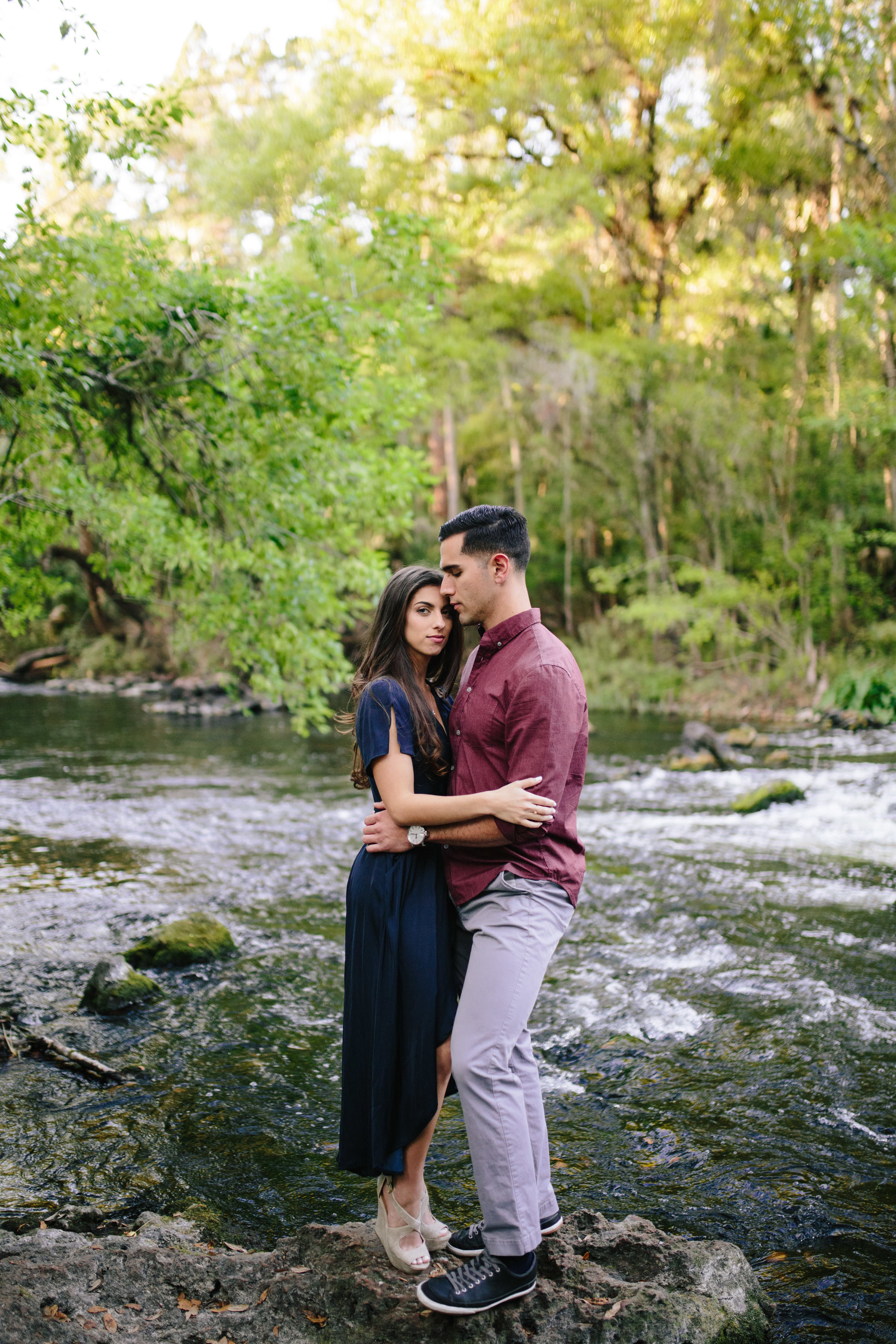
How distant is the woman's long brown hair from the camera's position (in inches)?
125

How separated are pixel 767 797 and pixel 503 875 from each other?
34.5ft

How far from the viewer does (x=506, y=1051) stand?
110 inches

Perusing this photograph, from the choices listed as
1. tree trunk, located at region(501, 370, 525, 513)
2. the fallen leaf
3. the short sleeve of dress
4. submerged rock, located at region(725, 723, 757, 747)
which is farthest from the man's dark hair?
tree trunk, located at region(501, 370, 525, 513)

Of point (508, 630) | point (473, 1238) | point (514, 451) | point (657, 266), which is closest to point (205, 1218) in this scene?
point (473, 1238)

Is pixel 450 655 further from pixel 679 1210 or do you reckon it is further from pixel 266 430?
pixel 266 430

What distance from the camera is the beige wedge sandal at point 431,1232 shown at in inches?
121

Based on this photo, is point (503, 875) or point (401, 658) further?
point (401, 658)

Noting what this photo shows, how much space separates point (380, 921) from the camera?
10.2ft

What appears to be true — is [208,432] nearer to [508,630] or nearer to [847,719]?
[508,630]

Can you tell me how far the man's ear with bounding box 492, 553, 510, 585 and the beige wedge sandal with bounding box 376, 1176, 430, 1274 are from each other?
1.84 meters

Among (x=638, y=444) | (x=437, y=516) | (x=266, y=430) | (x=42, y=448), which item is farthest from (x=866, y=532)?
(x=42, y=448)

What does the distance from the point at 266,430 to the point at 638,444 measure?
1929 centimetres

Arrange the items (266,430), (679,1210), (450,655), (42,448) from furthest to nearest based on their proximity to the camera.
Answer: (266,430) < (42,448) < (679,1210) < (450,655)

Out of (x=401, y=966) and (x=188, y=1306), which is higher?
(x=401, y=966)
